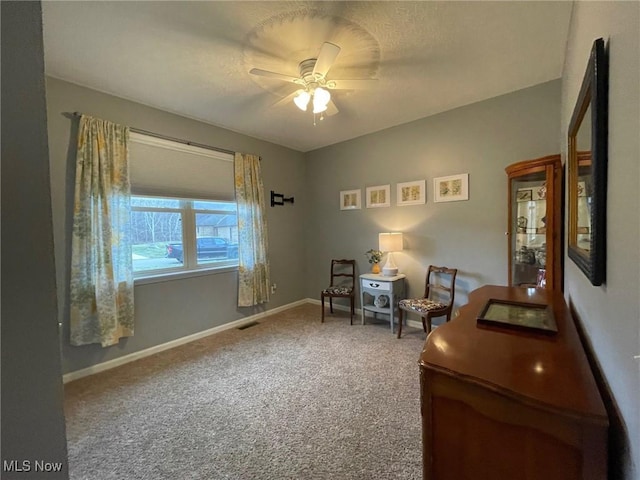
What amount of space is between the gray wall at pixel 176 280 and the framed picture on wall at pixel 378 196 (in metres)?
1.27

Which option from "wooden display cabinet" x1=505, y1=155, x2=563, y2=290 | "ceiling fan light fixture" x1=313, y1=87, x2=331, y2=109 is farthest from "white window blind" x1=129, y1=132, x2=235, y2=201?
"wooden display cabinet" x1=505, y1=155, x2=563, y2=290

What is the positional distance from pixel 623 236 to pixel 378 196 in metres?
3.25

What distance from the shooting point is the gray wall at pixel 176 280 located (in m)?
2.36

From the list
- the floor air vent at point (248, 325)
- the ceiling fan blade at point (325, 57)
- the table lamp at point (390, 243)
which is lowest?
the floor air vent at point (248, 325)

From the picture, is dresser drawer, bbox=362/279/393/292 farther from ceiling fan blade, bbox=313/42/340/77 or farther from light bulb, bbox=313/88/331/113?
ceiling fan blade, bbox=313/42/340/77

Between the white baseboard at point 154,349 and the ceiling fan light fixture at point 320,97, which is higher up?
the ceiling fan light fixture at point 320,97

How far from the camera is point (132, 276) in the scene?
8.89ft

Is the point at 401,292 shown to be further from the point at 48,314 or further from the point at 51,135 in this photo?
the point at 51,135

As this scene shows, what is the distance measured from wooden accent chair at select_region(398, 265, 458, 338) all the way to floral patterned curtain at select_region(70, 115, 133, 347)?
2.89m

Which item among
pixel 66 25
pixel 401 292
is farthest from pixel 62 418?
pixel 401 292

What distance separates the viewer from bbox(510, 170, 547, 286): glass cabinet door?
228cm

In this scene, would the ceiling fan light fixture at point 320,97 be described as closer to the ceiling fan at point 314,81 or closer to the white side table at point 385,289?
the ceiling fan at point 314,81

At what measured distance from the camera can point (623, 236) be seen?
0.66 meters

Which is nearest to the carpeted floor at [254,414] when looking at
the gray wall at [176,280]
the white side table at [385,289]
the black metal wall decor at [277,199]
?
the gray wall at [176,280]
